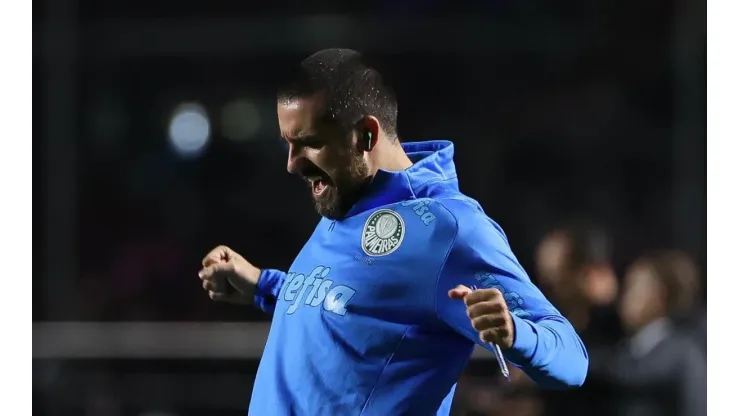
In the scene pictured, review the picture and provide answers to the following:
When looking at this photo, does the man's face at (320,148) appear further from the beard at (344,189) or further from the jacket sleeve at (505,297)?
the jacket sleeve at (505,297)

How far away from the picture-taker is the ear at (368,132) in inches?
88.4

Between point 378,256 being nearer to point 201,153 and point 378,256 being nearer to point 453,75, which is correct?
point 453,75

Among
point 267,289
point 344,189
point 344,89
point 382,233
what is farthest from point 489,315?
point 267,289

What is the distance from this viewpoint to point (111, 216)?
4.43 m

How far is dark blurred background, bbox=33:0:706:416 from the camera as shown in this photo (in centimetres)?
348

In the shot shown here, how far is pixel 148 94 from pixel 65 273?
84 centimetres

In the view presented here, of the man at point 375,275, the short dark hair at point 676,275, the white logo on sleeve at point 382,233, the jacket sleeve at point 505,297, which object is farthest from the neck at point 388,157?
the short dark hair at point 676,275

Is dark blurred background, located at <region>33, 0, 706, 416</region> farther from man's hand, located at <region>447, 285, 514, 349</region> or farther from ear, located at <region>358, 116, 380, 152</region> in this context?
man's hand, located at <region>447, 285, 514, 349</region>

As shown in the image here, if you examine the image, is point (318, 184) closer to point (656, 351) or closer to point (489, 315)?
point (489, 315)

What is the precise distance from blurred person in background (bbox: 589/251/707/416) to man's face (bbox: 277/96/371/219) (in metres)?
1.50

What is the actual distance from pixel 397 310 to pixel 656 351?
160 centimetres

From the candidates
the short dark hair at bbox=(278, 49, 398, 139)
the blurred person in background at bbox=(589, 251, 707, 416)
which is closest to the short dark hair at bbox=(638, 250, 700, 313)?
the blurred person in background at bbox=(589, 251, 707, 416)

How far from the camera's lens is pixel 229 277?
258 centimetres
